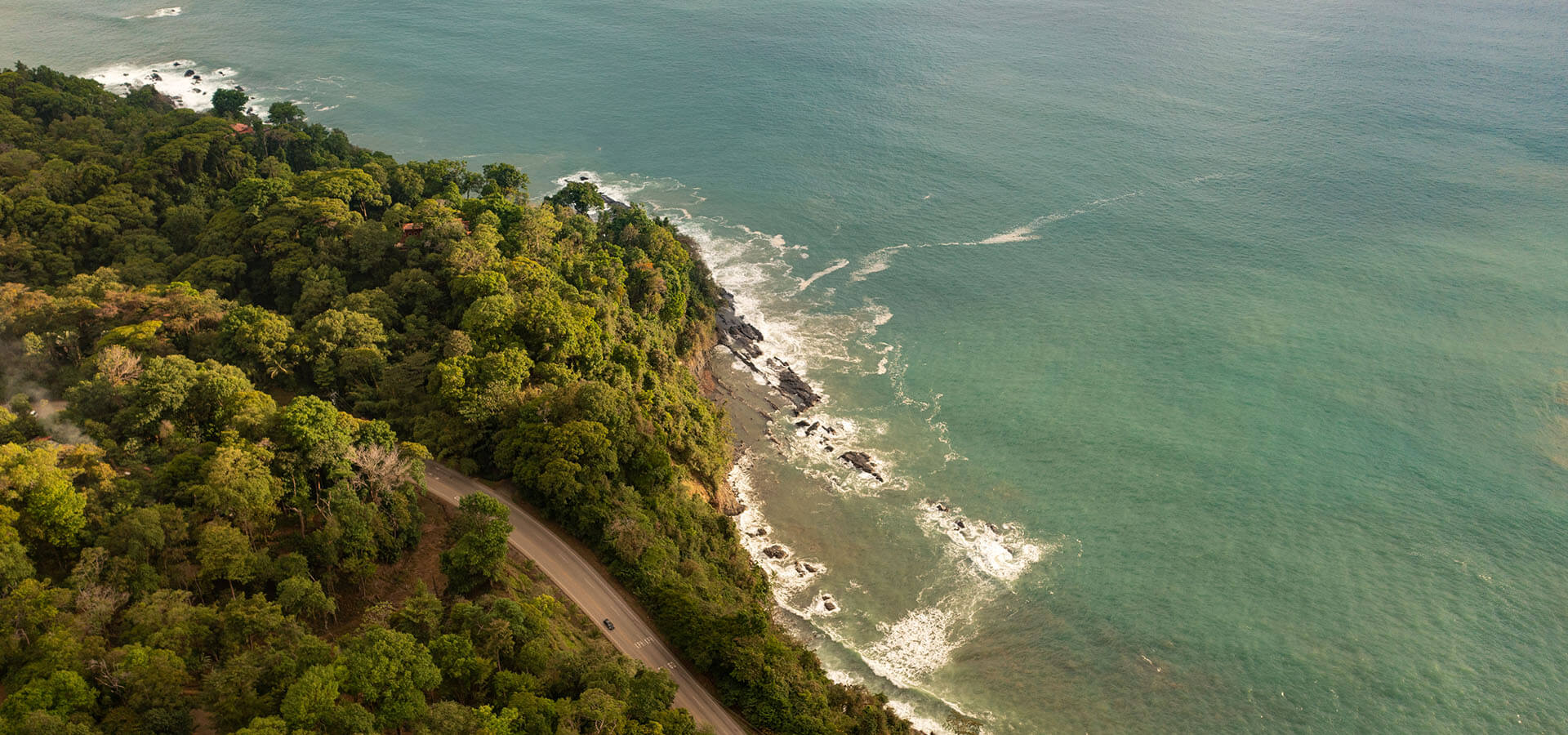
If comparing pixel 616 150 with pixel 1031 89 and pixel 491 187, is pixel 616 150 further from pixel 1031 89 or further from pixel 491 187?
pixel 1031 89

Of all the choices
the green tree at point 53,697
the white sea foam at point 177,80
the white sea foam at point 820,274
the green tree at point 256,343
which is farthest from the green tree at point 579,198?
the green tree at point 53,697

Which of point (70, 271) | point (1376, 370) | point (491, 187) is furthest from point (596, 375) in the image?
point (1376, 370)

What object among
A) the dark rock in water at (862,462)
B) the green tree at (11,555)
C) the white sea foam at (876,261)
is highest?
the white sea foam at (876,261)

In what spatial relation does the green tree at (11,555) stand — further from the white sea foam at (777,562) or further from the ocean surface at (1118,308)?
the ocean surface at (1118,308)

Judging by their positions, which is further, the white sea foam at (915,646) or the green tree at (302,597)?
the white sea foam at (915,646)

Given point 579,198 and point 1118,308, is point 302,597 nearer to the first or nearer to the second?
point 579,198

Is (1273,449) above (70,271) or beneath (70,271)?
beneath
